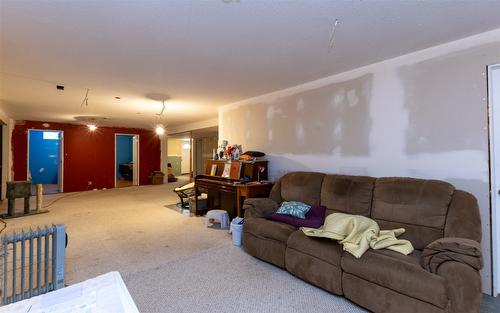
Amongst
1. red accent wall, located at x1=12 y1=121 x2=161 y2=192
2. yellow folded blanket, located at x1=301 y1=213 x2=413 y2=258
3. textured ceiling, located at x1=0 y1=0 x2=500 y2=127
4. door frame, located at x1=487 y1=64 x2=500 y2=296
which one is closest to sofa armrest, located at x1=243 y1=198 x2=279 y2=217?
yellow folded blanket, located at x1=301 y1=213 x2=413 y2=258

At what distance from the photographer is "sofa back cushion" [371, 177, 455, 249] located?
2098 mm

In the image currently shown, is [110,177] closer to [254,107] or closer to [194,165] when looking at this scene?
[194,165]

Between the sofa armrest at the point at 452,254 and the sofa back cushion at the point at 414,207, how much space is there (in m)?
0.45

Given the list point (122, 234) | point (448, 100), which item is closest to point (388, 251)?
point (448, 100)

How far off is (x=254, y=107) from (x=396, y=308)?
3.57m

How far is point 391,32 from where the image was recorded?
2148 millimetres

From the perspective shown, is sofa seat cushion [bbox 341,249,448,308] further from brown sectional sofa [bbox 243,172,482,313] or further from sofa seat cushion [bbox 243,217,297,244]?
sofa seat cushion [bbox 243,217,297,244]

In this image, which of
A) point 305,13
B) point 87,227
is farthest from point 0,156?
point 305,13

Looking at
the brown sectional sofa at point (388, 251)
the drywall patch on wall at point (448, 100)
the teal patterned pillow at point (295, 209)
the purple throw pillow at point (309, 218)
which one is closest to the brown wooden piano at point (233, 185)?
the brown sectional sofa at point (388, 251)

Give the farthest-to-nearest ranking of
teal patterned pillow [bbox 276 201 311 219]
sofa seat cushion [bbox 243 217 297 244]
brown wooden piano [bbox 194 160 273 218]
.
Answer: brown wooden piano [bbox 194 160 273 218]
teal patterned pillow [bbox 276 201 311 219]
sofa seat cushion [bbox 243 217 297 244]

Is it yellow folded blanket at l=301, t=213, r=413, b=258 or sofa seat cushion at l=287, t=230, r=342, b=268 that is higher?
yellow folded blanket at l=301, t=213, r=413, b=258

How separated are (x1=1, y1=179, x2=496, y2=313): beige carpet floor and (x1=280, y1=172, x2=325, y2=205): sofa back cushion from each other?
94 centimetres

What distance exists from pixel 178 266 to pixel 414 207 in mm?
2432

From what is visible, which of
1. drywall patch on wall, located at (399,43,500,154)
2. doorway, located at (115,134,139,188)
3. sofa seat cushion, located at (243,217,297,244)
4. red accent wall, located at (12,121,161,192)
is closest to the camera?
drywall patch on wall, located at (399,43,500,154)
